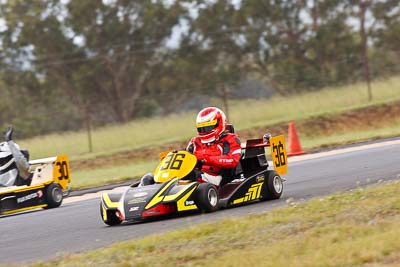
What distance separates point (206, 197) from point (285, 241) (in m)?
3.01

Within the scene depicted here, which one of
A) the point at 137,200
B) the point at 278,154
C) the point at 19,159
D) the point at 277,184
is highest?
the point at 19,159

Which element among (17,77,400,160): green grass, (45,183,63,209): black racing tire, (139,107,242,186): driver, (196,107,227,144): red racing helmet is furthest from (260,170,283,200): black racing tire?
(17,77,400,160): green grass

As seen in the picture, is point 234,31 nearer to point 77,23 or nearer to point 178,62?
point 178,62

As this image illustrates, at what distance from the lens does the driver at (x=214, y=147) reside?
1118cm

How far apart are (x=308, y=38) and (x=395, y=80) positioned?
8003mm

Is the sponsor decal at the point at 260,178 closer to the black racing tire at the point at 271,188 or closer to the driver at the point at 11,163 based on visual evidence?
the black racing tire at the point at 271,188

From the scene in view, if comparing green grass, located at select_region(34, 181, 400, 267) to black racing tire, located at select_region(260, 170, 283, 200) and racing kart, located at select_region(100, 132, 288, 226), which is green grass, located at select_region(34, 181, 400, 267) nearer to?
racing kart, located at select_region(100, 132, 288, 226)

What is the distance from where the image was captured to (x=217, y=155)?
11266 mm

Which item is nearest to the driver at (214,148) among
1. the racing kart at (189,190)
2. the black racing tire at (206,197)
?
the racing kart at (189,190)

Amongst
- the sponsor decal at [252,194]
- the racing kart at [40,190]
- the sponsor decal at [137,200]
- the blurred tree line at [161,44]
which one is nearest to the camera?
the sponsor decal at [137,200]

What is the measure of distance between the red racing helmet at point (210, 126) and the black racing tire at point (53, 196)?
375 centimetres

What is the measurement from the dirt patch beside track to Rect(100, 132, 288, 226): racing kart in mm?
14473

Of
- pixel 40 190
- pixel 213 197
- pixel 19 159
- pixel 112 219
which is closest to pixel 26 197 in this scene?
pixel 40 190

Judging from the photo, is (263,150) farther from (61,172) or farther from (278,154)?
(61,172)
